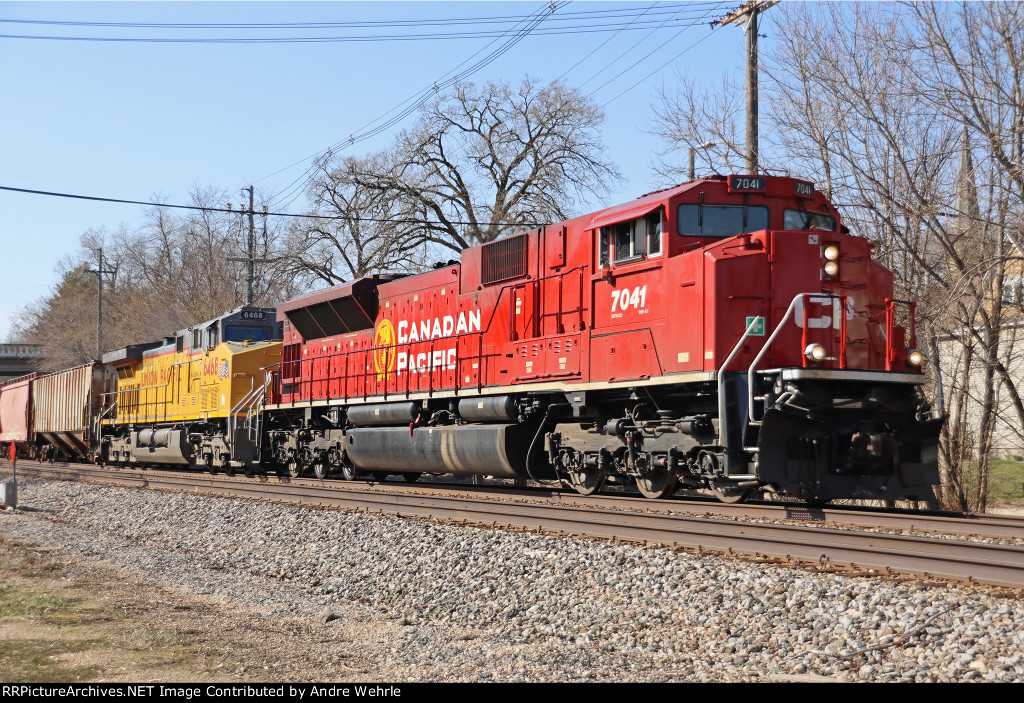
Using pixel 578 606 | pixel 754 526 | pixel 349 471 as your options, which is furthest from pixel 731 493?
pixel 349 471

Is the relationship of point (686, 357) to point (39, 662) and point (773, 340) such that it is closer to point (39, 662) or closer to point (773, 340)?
point (773, 340)

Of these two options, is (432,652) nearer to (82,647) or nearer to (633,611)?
(633,611)

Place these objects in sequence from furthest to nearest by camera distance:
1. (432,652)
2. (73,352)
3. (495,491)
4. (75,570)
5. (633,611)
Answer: (73,352)
(495,491)
(75,570)
(633,611)
(432,652)

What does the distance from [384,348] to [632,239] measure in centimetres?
671

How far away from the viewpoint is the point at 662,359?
1060 cm

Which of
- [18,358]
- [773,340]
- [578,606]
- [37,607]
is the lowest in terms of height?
[37,607]

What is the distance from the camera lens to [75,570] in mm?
10234

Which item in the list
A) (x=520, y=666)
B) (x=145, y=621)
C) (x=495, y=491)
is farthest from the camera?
(x=495, y=491)

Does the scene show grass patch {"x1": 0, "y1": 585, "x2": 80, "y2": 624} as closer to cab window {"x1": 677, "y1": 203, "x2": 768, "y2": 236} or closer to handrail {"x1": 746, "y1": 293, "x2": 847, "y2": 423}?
handrail {"x1": 746, "y1": 293, "x2": 847, "y2": 423}

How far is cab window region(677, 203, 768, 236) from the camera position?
10.7 metres

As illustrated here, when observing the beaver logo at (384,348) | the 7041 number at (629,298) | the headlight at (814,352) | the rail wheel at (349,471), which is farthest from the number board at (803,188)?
the rail wheel at (349,471)
